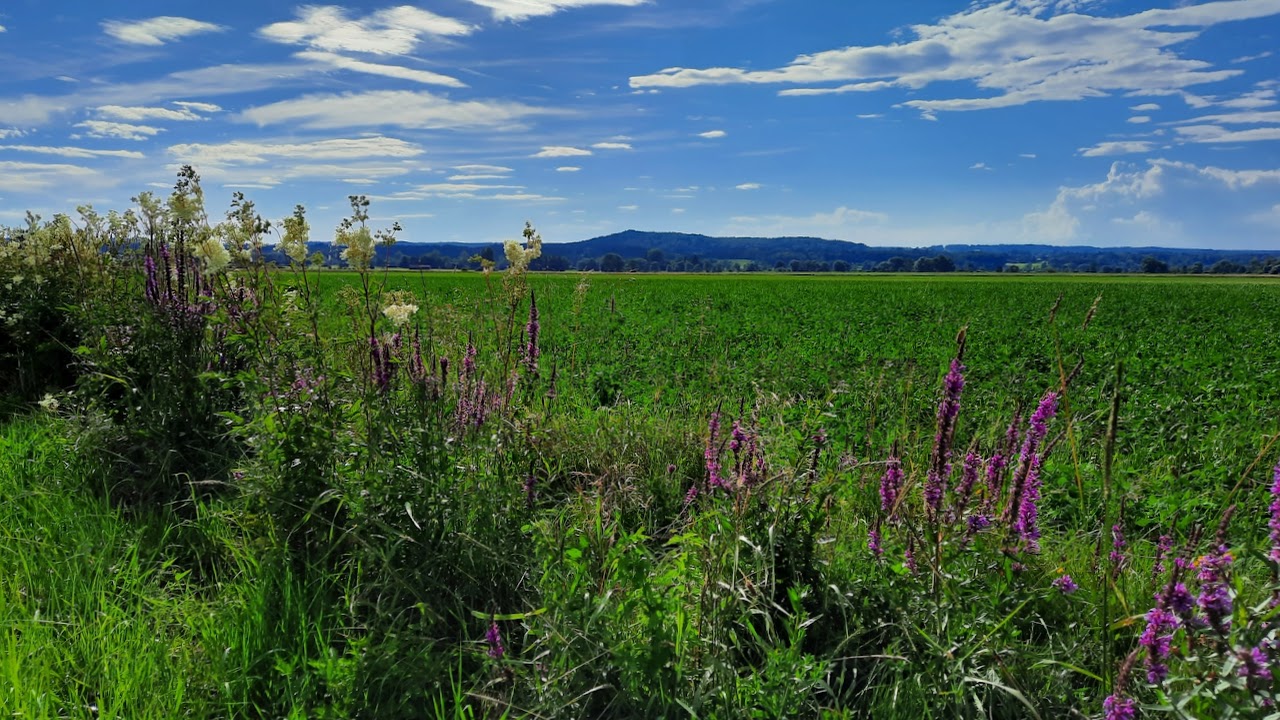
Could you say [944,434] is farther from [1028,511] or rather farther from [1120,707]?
[1120,707]

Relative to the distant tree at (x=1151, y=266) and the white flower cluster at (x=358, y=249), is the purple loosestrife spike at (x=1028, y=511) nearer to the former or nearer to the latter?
the white flower cluster at (x=358, y=249)

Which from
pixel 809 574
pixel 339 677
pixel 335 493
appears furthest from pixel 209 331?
pixel 809 574

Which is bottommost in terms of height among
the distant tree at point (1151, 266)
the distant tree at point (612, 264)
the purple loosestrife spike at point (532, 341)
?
the purple loosestrife spike at point (532, 341)

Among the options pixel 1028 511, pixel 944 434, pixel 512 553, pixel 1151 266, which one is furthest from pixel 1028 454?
pixel 1151 266

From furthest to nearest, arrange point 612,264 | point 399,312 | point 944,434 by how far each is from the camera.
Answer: point 612,264 → point 399,312 → point 944,434

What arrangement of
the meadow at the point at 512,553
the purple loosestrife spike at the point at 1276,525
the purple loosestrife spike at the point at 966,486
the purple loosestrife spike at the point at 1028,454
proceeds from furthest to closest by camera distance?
the purple loosestrife spike at the point at 966,486
the purple loosestrife spike at the point at 1028,454
the meadow at the point at 512,553
the purple loosestrife spike at the point at 1276,525

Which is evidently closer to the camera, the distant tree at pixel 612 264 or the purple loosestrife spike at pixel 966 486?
the purple loosestrife spike at pixel 966 486

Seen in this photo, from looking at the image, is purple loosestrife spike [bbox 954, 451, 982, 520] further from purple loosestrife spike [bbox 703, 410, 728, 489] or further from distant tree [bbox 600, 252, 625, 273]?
distant tree [bbox 600, 252, 625, 273]

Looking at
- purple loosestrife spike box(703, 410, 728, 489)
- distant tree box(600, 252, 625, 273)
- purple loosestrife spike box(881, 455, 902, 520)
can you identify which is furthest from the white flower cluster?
distant tree box(600, 252, 625, 273)

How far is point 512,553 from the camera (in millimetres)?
3264

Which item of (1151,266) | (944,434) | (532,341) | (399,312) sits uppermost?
(1151,266)

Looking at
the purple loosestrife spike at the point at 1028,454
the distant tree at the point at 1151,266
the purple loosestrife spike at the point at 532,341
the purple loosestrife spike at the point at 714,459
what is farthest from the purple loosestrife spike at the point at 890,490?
the distant tree at the point at 1151,266

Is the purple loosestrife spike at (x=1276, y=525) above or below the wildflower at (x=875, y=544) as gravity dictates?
above

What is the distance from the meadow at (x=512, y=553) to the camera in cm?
254
